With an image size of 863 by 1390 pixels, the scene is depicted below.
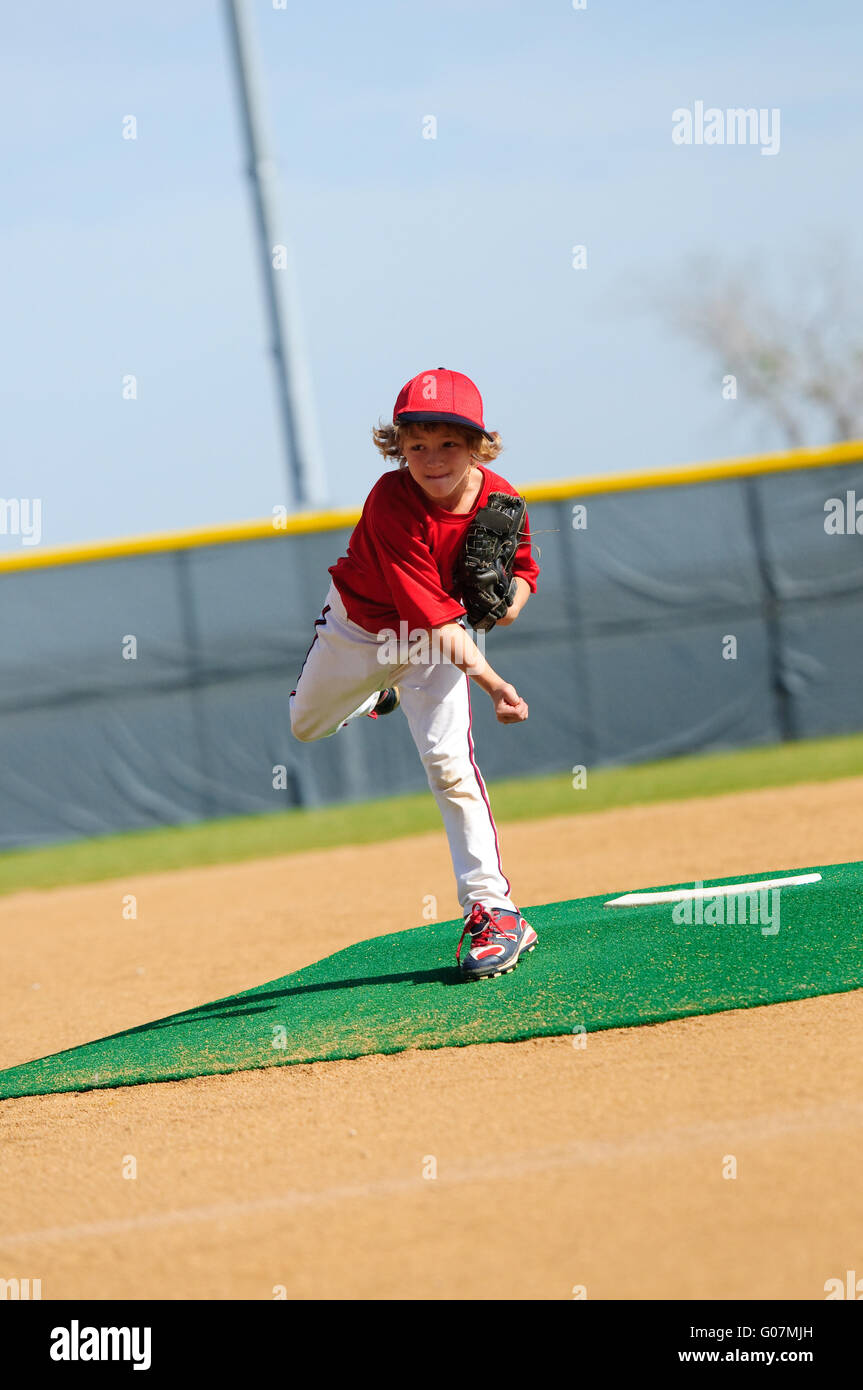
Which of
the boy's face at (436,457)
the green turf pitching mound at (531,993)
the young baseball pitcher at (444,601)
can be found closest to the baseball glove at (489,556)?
the young baseball pitcher at (444,601)

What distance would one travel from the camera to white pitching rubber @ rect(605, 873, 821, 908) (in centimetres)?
477

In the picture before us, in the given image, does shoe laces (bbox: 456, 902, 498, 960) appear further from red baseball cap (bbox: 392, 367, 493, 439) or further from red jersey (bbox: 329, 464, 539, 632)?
red baseball cap (bbox: 392, 367, 493, 439)

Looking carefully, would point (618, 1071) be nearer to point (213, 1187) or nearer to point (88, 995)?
point (213, 1187)

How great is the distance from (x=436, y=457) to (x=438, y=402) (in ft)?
0.52

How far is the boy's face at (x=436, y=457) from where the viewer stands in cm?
380

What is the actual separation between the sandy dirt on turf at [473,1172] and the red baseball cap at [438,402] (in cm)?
165

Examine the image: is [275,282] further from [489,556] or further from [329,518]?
[489,556]

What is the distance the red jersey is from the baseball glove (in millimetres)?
38

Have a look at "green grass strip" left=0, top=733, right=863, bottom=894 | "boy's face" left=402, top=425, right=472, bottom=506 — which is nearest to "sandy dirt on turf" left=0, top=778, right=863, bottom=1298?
"boy's face" left=402, top=425, right=472, bottom=506

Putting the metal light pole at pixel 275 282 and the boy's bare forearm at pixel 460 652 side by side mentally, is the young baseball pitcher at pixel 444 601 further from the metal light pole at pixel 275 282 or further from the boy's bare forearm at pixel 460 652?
the metal light pole at pixel 275 282

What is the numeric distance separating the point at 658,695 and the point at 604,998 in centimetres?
834

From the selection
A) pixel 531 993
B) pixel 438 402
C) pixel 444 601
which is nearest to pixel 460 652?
pixel 444 601

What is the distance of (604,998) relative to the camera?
146 inches
